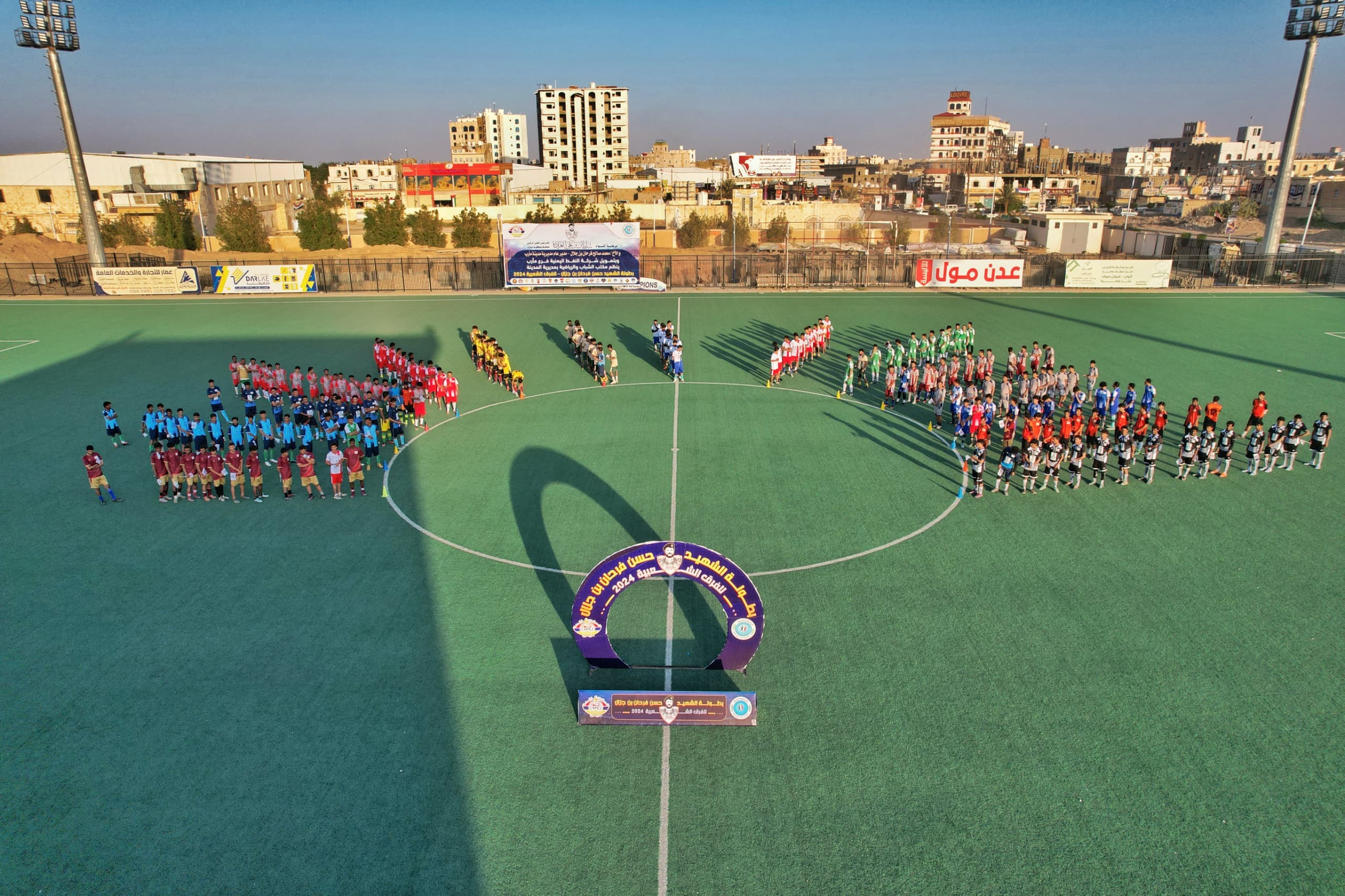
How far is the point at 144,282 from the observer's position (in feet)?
146

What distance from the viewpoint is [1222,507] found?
16.7m

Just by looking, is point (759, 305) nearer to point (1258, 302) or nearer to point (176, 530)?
point (1258, 302)

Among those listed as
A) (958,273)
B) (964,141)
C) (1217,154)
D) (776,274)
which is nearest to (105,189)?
(776,274)

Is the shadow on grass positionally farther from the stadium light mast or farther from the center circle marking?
the stadium light mast

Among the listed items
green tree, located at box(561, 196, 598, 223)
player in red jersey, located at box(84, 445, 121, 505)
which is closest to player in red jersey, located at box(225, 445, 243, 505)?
player in red jersey, located at box(84, 445, 121, 505)

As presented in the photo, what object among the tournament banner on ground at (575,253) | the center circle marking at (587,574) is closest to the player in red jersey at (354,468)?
the center circle marking at (587,574)

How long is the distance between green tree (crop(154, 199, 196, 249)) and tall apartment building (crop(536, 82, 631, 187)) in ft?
277

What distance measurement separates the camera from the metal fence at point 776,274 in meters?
44.6

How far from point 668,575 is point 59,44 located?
5441cm

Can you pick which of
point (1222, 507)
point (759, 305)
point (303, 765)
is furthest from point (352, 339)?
point (1222, 507)

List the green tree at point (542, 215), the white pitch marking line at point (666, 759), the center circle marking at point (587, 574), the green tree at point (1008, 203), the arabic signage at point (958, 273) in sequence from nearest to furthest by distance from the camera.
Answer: the white pitch marking line at point (666, 759)
the center circle marking at point (587, 574)
the arabic signage at point (958, 273)
the green tree at point (542, 215)
the green tree at point (1008, 203)

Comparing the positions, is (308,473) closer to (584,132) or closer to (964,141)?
(584,132)

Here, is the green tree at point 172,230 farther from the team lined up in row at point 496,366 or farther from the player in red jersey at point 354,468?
the player in red jersey at point 354,468

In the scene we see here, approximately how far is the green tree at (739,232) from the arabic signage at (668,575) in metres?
61.6
